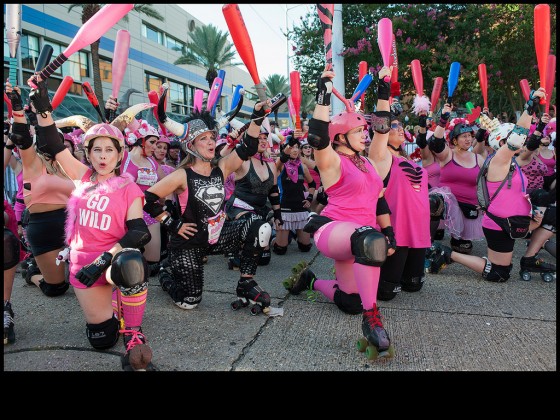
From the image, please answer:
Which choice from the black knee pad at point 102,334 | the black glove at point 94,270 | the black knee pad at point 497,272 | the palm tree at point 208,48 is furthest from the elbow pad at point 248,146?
the palm tree at point 208,48

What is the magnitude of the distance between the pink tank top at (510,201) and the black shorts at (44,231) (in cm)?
455

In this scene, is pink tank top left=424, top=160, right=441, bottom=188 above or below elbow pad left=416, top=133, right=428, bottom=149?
below

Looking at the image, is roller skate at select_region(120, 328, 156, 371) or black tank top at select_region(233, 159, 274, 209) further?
black tank top at select_region(233, 159, 274, 209)

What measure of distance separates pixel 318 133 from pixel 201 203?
1311mm

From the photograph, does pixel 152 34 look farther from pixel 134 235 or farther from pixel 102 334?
pixel 102 334

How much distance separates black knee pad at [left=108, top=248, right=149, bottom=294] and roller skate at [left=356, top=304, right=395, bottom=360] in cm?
157

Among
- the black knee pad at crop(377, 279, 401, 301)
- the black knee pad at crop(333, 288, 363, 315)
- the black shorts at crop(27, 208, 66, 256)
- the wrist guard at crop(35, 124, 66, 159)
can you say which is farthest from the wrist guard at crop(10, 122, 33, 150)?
the black knee pad at crop(377, 279, 401, 301)

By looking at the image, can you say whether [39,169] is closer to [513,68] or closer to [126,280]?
[126,280]

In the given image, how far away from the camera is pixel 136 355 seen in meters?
2.62

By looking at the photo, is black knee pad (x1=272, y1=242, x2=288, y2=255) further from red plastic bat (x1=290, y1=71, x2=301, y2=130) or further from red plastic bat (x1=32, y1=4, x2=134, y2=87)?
red plastic bat (x1=32, y1=4, x2=134, y2=87)

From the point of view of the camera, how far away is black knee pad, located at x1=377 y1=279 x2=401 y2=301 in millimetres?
4027

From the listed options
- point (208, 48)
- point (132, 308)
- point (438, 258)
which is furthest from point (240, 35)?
point (208, 48)

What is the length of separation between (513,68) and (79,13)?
68.9 feet

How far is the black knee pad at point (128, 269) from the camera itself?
265cm
